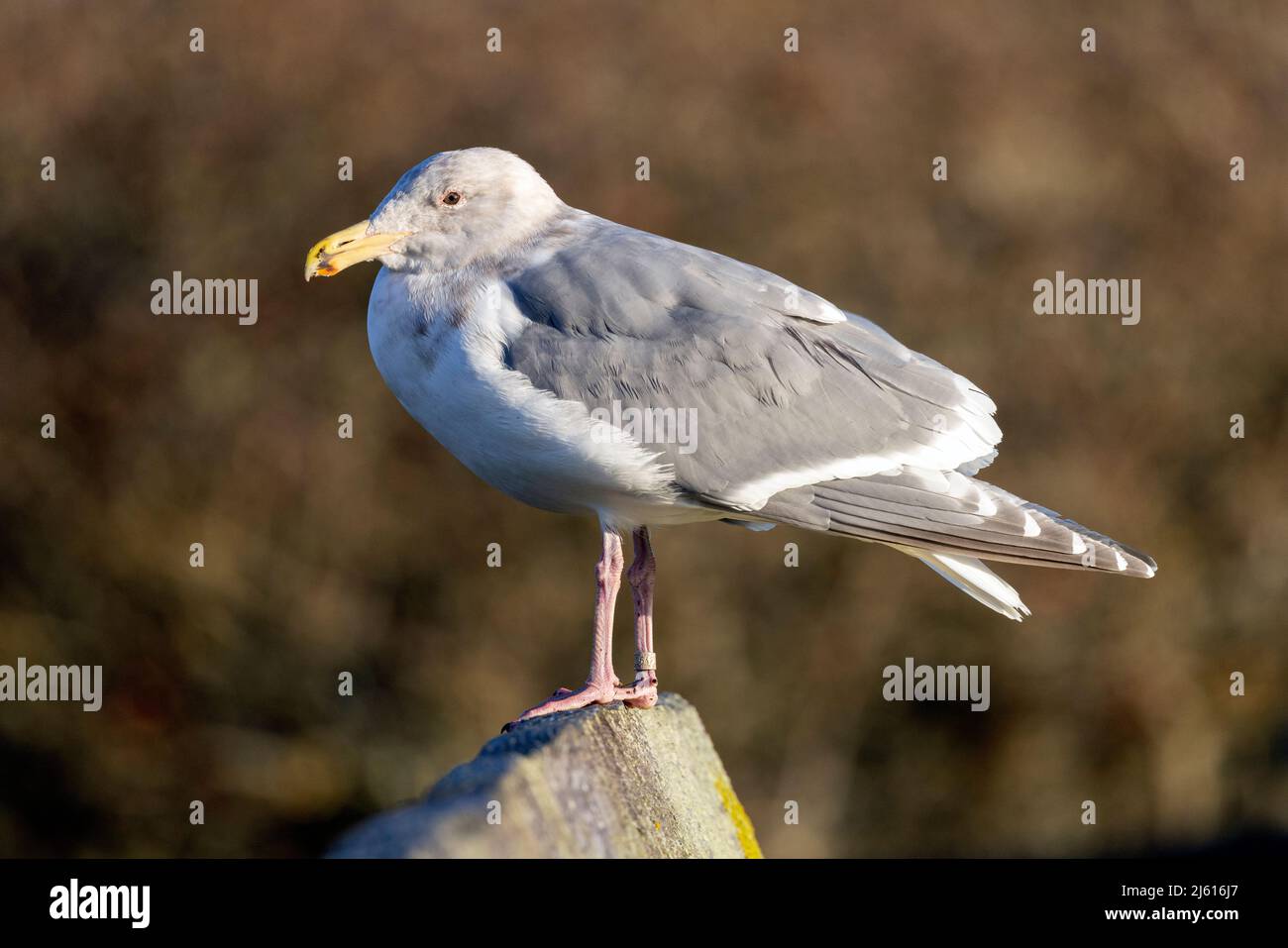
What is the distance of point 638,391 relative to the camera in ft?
13.7

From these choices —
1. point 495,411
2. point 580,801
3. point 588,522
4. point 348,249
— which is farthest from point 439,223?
point 588,522

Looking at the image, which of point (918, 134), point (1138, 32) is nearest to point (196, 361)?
point (918, 134)

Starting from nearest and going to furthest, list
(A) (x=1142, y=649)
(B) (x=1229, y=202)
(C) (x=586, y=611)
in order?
(C) (x=586, y=611) < (A) (x=1142, y=649) < (B) (x=1229, y=202)

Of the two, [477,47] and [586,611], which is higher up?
[477,47]

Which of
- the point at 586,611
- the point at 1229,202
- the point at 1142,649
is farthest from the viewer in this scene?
the point at 1229,202

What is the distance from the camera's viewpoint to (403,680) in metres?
9.29

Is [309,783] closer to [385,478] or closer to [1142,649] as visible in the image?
[385,478]

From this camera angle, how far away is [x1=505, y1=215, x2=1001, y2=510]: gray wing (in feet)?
13.6

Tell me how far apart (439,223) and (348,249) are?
0.92ft

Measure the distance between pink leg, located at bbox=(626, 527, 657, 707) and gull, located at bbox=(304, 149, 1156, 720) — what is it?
2cm

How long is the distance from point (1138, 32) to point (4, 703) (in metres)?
9.42

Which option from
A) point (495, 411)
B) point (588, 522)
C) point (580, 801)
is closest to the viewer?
point (580, 801)

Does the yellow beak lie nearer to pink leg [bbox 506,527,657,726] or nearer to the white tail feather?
pink leg [bbox 506,527,657,726]

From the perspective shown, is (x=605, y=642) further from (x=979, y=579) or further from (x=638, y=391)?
(x=979, y=579)
